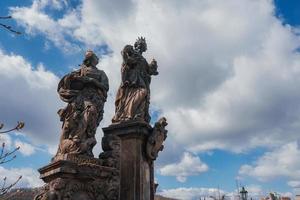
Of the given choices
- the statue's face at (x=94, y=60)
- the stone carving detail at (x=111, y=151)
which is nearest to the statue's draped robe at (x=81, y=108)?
the statue's face at (x=94, y=60)

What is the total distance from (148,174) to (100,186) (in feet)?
3.65

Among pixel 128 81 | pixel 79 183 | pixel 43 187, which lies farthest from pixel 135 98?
pixel 43 187

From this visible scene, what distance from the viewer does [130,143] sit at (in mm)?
8508

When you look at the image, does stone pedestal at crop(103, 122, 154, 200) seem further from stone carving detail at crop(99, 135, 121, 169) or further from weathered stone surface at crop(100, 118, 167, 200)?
stone carving detail at crop(99, 135, 121, 169)

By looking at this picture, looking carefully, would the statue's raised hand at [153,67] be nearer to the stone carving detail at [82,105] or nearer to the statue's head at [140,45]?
the statue's head at [140,45]

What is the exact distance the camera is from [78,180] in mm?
8664

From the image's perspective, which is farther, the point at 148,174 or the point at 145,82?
the point at 145,82

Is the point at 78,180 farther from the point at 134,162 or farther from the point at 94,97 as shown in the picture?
the point at 94,97

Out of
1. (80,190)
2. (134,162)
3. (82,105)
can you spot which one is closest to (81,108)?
(82,105)

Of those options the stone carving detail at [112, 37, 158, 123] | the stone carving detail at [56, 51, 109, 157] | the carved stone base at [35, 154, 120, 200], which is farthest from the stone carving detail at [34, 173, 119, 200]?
the stone carving detail at [112, 37, 158, 123]

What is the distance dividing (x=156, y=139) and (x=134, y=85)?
4.51ft

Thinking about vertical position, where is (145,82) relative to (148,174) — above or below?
above

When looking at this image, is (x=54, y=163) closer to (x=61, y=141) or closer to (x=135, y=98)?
(x=61, y=141)

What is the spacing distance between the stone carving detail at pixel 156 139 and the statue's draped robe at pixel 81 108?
1478 millimetres
